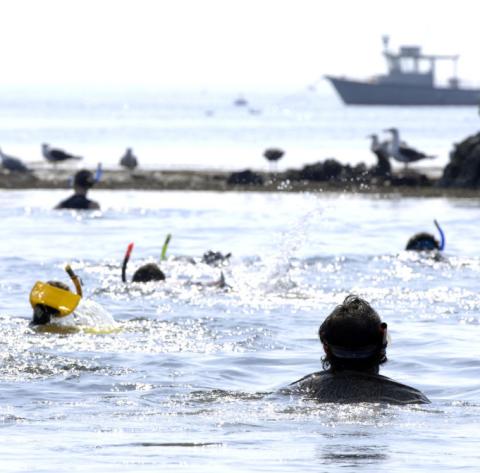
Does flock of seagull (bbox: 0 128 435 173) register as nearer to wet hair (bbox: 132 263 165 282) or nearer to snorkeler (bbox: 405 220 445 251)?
snorkeler (bbox: 405 220 445 251)

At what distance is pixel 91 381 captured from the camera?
1180cm

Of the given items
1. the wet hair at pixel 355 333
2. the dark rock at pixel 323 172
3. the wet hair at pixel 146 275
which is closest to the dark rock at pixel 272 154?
the dark rock at pixel 323 172

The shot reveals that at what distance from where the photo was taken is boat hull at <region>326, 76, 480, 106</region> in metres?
172

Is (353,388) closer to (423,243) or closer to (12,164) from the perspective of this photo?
(423,243)

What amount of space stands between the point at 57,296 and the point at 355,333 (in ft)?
15.8

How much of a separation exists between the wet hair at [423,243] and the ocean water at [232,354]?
0.15 metres

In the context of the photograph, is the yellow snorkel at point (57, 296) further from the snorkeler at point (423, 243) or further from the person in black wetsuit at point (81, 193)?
the person in black wetsuit at point (81, 193)

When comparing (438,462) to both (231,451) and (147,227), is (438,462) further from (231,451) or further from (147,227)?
(147,227)

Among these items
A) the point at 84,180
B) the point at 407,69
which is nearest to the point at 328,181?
the point at 84,180

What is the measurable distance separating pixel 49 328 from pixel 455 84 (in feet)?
559

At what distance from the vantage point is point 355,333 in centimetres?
912

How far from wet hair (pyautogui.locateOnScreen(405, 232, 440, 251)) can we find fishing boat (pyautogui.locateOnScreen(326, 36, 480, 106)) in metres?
137

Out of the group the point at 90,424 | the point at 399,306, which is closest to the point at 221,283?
the point at 399,306

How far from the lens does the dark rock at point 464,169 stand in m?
37.6
